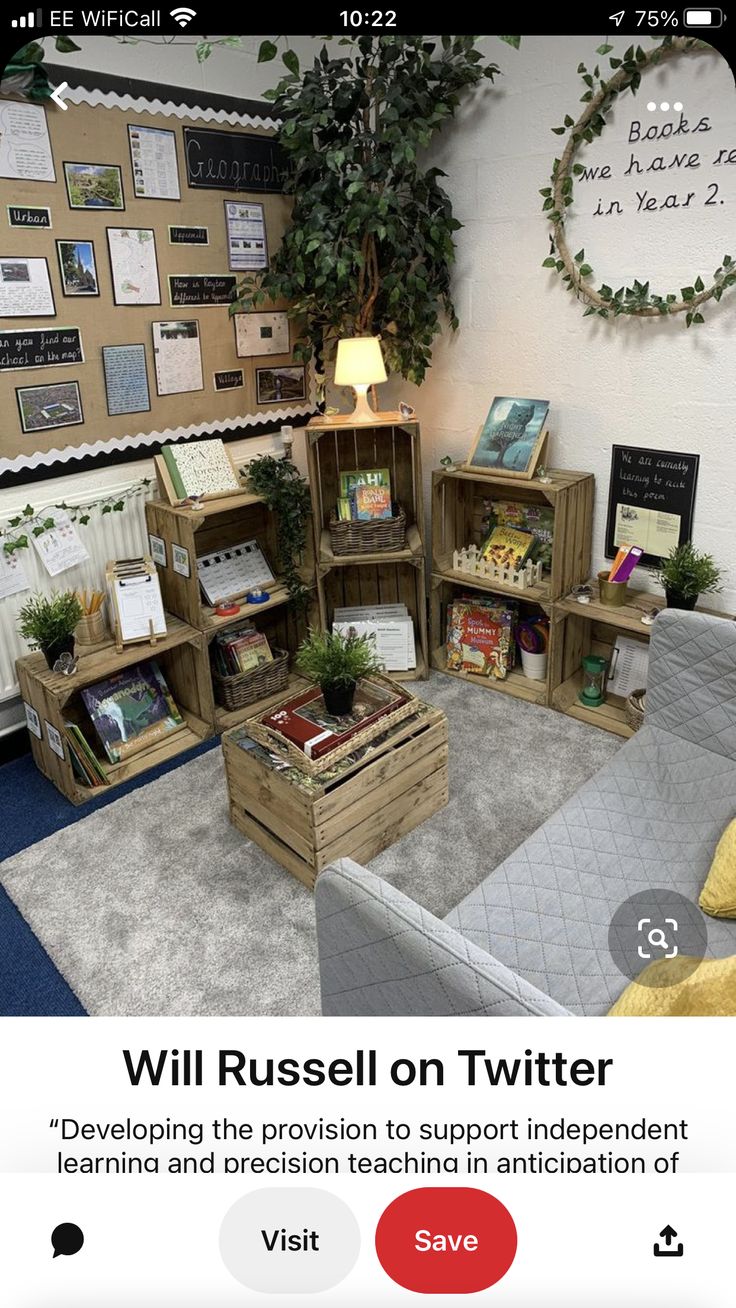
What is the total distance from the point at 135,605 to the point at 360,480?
84 centimetres

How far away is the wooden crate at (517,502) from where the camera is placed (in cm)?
245

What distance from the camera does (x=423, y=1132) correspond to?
54 centimetres

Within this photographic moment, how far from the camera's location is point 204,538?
8.89ft

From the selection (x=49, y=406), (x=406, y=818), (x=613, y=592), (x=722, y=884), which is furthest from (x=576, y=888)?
(x=49, y=406)

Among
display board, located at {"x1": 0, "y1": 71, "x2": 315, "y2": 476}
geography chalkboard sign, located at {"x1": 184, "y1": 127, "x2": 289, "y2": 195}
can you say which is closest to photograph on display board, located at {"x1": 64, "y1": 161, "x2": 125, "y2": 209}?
display board, located at {"x1": 0, "y1": 71, "x2": 315, "y2": 476}

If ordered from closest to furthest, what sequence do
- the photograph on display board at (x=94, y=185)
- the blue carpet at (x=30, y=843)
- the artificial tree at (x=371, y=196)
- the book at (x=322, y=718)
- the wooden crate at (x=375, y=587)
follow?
the blue carpet at (x=30, y=843) → the book at (x=322, y=718) → the photograph on display board at (x=94, y=185) → the artificial tree at (x=371, y=196) → the wooden crate at (x=375, y=587)

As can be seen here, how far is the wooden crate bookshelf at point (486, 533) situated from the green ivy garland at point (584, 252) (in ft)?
1.62

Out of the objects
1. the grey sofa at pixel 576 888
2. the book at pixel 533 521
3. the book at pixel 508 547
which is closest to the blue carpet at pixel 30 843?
the grey sofa at pixel 576 888

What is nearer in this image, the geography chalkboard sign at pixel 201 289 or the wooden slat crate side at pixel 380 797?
the wooden slat crate side at pixel 380 797

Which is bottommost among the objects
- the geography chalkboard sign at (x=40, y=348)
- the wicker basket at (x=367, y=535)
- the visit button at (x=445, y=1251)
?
the wicker basket at (x=367, y=535)

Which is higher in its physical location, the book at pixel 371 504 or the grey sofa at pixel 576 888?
the book at pixel 371 504

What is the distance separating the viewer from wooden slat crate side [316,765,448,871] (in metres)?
1.86
